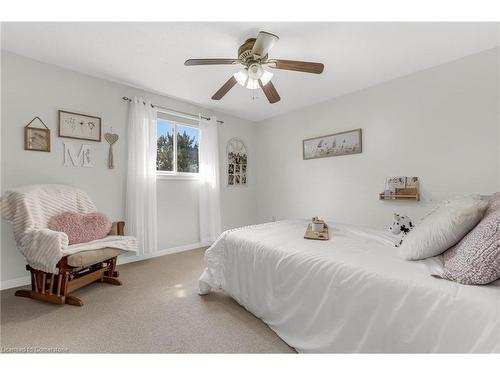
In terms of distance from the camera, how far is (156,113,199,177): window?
344 cm

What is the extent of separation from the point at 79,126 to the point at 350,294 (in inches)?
129

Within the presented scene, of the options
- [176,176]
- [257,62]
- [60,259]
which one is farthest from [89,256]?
[257,62]

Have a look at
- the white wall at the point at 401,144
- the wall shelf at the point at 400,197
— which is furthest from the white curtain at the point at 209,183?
the wall shelf at the point at 400,197

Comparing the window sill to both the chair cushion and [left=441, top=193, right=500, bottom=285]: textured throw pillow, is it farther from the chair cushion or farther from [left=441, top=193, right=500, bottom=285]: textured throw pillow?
[left=441, top=193, right=500, bottom=285]: textured throw pillow

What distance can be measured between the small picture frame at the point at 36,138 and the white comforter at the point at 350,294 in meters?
2.26

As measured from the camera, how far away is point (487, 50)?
219cm

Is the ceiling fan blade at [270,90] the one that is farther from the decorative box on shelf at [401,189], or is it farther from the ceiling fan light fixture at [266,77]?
the decorative box on shelf at [401,189]

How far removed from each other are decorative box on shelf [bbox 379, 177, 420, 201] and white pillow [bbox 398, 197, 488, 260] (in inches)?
62.4

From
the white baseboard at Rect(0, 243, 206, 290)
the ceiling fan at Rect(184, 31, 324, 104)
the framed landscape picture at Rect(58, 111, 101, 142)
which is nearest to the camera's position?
the ceiling fan at Rect(184, 31, 324, 104)

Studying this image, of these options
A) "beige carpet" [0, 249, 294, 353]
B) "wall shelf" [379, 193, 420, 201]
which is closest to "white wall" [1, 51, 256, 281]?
"beige carpet" [0, 249, 294, 353]

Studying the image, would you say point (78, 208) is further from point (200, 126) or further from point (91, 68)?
point (200, 126)

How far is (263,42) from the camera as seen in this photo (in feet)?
5.36

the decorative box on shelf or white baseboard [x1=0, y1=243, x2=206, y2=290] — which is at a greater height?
the decorative box on shelf

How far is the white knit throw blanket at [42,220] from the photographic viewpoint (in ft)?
5.97
